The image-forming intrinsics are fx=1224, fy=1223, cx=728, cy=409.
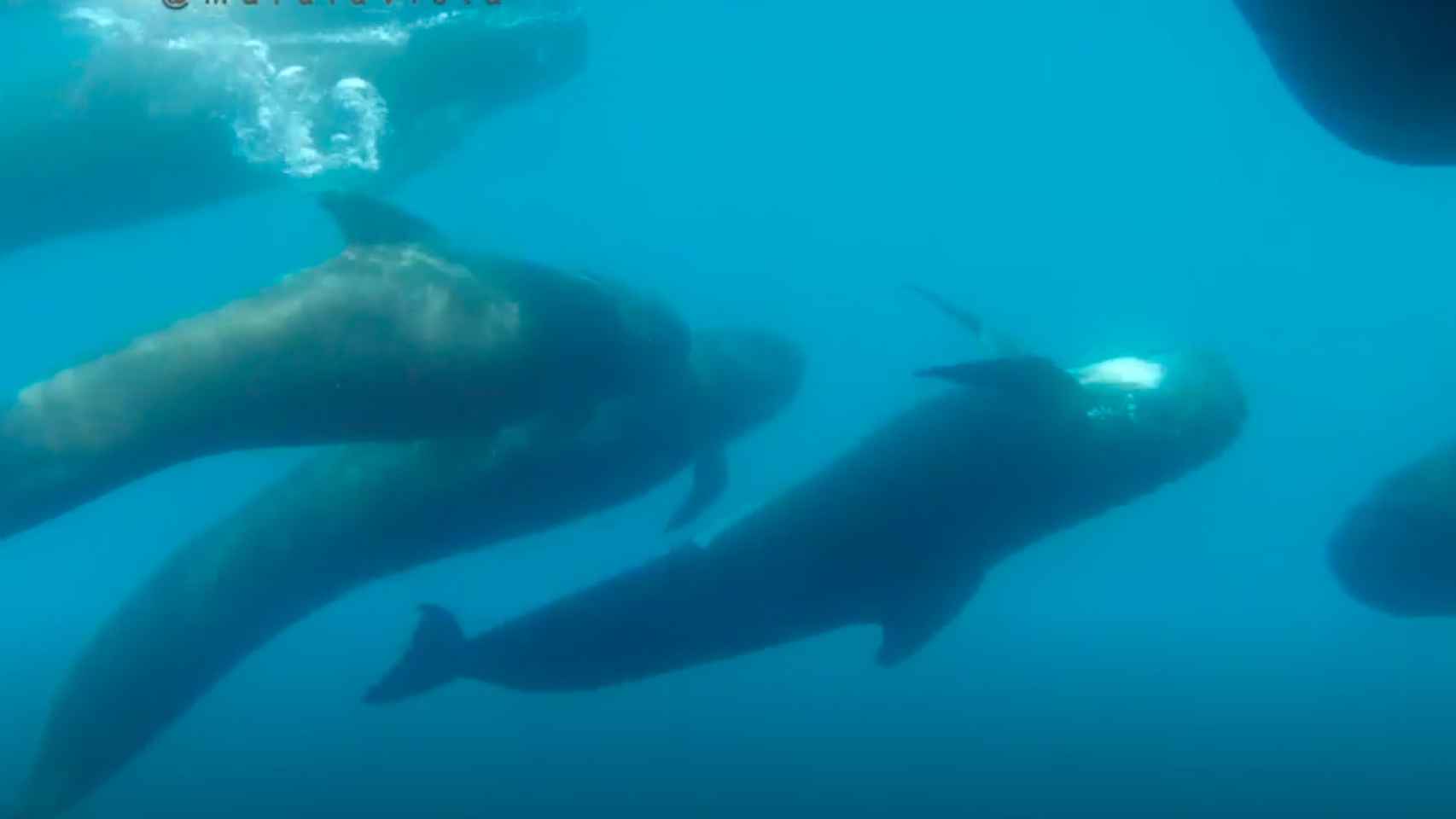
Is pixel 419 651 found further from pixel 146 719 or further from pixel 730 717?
pixel 730 717

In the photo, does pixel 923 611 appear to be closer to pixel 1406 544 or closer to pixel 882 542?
pixel 882 542

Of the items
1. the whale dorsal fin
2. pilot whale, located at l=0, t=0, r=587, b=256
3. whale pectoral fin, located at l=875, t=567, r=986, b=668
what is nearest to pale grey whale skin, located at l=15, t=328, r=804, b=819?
the whale dorsal fin

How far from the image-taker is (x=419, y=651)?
416 inches

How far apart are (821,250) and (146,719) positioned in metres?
66.1

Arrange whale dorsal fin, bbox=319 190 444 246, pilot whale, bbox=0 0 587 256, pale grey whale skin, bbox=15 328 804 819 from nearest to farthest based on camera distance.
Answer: whale dorsal fin, bbox=319 190 444 246 < pale grey whale skin, bbox=15 328 804 819 < pilot whale, bbox=0 0 587 256

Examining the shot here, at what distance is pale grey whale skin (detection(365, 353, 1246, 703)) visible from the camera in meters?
10.4

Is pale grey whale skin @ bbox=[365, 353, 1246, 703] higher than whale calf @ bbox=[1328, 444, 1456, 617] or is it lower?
higher

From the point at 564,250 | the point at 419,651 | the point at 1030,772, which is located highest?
the point at 564,250

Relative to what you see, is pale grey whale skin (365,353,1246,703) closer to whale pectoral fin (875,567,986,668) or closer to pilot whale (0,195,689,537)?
whale pectoral fin (875,567,986,668)

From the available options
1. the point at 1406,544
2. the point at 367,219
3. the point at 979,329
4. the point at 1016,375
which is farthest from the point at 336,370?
the point at 1406,544

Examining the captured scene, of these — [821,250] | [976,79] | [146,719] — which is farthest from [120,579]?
[146,719]

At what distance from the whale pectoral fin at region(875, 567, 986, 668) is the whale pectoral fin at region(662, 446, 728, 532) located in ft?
12.4

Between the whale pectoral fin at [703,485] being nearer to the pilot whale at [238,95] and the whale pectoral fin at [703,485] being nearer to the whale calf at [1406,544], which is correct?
the whale calf at [1406,544]

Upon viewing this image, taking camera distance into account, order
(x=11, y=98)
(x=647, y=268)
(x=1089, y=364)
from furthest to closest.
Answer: (x=647, y=268)
(x=11, y=98)
(x=1089, y=364)
